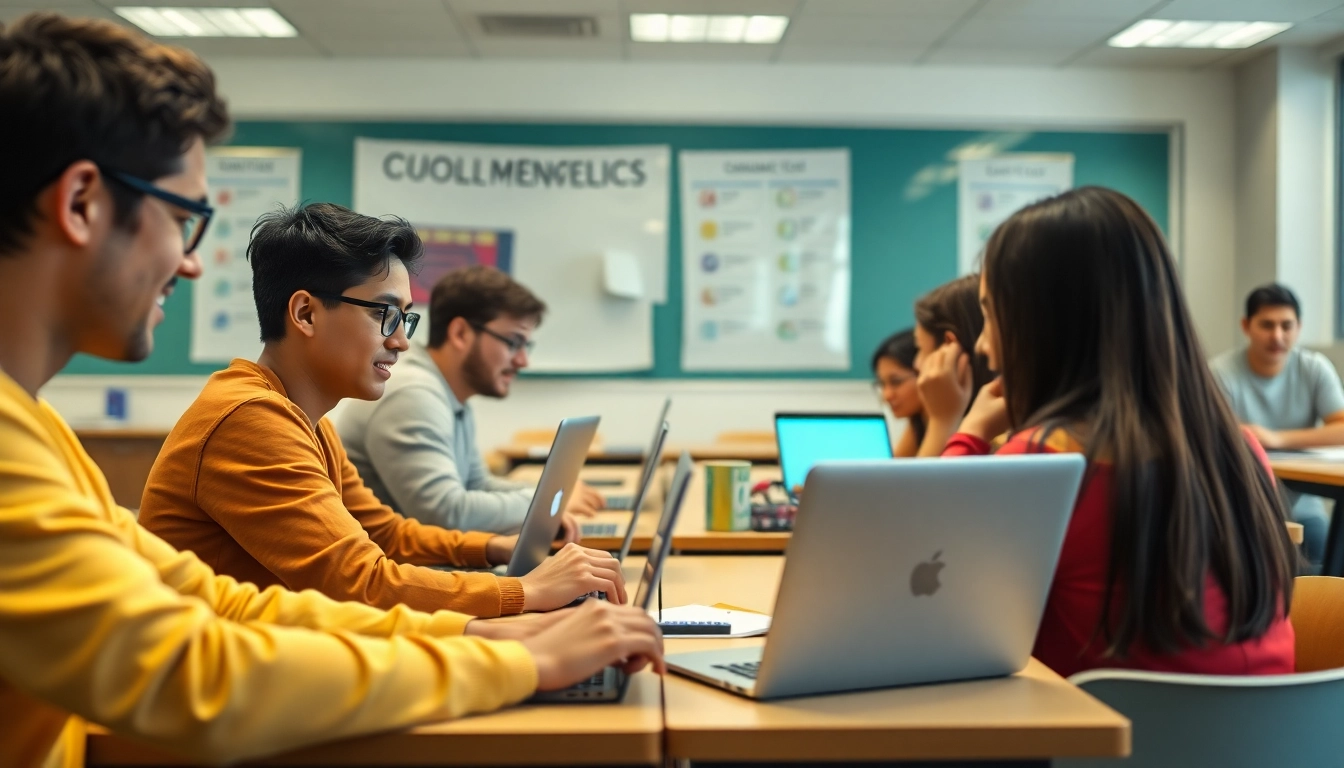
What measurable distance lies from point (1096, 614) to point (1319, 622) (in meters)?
0.46

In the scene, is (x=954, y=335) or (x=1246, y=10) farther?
(x=1246, y=10)

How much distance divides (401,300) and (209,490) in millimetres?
457

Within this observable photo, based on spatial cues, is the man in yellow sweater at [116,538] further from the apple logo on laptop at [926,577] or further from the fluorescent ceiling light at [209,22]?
the fluorescent ceiling light at [209,22]

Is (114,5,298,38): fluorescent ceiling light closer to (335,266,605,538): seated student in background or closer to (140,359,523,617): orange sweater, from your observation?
(335,266,605,538): seated student in background

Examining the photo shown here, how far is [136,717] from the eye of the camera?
0.79m

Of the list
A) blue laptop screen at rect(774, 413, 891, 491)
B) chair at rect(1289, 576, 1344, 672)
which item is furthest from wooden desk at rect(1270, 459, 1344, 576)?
chair at rect(1289, 576, 1344, 672)

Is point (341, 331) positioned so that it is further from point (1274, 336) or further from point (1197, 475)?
point (1274, 336)

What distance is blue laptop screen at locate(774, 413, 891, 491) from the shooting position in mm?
2928

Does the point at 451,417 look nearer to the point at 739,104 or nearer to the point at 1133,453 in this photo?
the point at 1133,453

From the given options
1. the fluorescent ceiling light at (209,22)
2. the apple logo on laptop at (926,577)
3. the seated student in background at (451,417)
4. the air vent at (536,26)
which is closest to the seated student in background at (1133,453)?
the apple logo on laptop at (926,577)

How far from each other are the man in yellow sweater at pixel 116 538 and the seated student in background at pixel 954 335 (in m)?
1.72

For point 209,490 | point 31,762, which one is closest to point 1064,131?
point 209,490

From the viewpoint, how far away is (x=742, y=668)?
3.73 feet

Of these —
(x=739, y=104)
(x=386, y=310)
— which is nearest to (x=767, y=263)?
(x=739, y=104)
